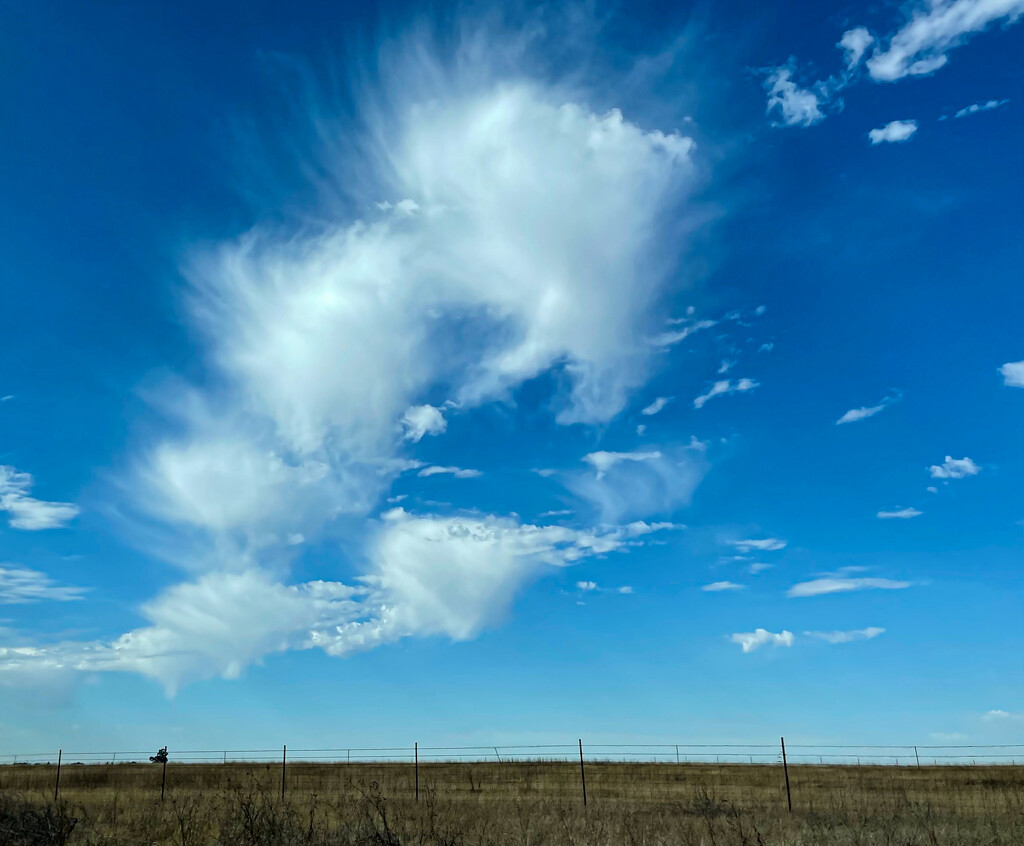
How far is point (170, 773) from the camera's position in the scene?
2122 inches

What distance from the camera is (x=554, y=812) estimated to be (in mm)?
24047

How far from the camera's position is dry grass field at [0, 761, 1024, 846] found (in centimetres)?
1683

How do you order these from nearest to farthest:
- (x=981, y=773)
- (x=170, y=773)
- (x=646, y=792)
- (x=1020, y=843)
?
(x=1020, y=843) → (x=646, y=792) → (x=981, y=773) → (x=170, y=773)

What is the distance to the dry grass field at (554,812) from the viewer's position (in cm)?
1683

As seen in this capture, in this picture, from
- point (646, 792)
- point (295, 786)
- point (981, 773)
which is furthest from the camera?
point (981, 773)

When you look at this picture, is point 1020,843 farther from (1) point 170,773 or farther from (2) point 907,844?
(1) point 170,773

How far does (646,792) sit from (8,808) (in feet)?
97.5

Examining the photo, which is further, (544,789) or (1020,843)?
(544,789)

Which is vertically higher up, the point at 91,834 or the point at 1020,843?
the point at 91,834

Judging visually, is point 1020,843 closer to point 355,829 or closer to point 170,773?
point 355,829

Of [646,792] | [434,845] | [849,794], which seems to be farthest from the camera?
[646,792]

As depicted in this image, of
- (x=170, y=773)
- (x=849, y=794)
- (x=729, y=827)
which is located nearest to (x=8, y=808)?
(x=729, y=827)

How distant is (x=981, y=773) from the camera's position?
50.2 metres

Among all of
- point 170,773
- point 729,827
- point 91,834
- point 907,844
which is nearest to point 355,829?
point 91,834
